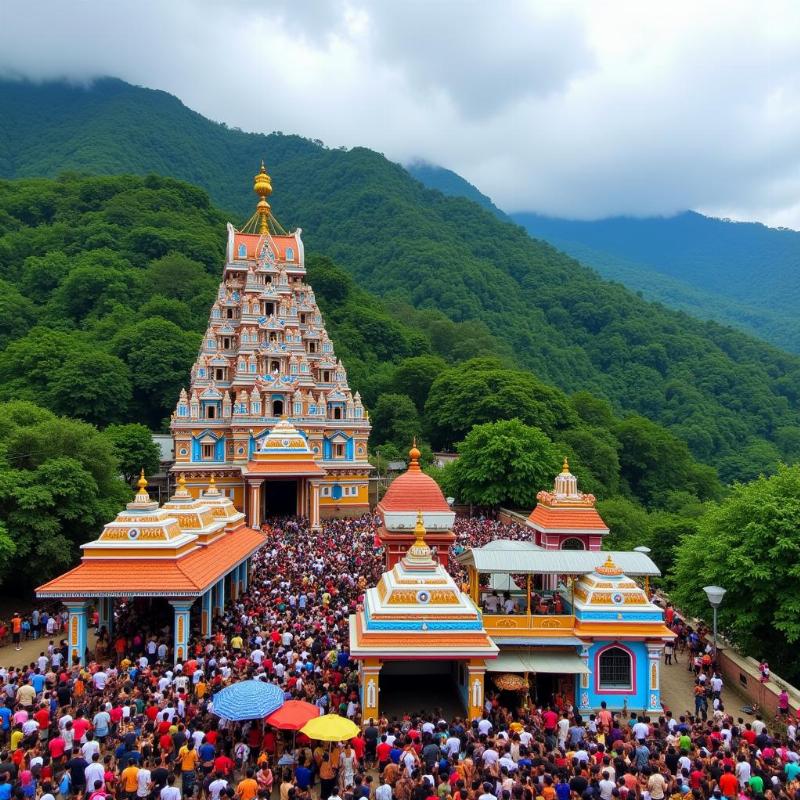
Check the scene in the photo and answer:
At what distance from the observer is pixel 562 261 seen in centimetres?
10731

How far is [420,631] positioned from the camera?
1389 centimetres

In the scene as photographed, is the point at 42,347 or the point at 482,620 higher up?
the point at 42,347

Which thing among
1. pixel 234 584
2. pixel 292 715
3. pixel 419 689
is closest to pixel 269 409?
pixel 234 584

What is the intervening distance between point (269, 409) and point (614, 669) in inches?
1011

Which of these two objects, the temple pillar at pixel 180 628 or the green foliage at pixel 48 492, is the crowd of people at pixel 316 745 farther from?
the green foliage at pixel 48 492

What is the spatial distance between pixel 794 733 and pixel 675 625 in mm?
7784

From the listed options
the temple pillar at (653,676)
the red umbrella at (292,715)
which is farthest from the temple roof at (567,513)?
the red umbrella at (292,715)

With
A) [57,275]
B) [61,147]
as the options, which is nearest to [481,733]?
[57,275]

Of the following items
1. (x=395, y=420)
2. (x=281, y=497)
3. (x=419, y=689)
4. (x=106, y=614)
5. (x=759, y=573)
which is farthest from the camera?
(x=395, y=420)

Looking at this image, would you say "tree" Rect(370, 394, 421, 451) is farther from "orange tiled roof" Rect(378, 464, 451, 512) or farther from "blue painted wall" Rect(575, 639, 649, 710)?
"blue painted wall" Rect(575, 639, 649, 710)

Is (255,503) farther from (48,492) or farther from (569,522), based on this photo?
(569,522)

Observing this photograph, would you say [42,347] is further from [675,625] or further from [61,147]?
[61,147]

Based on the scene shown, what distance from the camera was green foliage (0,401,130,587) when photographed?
2209cm

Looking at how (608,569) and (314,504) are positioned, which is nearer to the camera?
(608,569)
